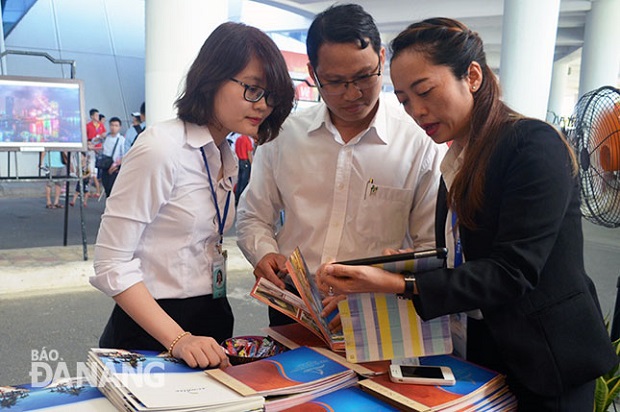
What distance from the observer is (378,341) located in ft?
3.93

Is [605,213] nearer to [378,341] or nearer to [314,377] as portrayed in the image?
[378,341]

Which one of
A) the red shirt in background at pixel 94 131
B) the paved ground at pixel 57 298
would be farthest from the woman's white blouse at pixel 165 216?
the red shirt in background at pixel 94 131

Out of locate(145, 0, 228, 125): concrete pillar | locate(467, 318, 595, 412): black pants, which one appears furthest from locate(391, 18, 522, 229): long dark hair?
locate(145, 0, 228, 125): concrete pillar

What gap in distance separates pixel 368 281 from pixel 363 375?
22 cm

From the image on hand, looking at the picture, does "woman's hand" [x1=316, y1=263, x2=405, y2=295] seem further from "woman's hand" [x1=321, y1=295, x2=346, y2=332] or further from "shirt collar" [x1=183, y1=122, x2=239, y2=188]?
"shirt collar" [x1=183, y1=122, x2=239, y2=188]

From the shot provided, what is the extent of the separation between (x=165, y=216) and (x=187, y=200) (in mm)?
67

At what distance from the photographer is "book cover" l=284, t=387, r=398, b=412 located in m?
1.03

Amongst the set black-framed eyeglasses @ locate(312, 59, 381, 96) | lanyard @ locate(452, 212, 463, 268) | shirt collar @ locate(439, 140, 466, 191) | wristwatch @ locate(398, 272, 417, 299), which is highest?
black-framed eyeglasses @ locate(312, 59, 381, 96)

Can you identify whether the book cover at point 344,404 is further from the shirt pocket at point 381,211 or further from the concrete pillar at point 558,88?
the concrete pillar at point 558,88

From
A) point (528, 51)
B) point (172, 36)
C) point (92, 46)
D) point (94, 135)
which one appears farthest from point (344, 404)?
point (92, 46)

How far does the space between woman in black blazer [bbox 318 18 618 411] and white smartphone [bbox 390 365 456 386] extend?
4.9 inches

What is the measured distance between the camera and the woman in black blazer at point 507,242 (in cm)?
105

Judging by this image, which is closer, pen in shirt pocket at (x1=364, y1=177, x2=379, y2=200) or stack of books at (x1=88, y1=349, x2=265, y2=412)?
stack of books at (x1=88, y1=349, x2=265, y2=412)

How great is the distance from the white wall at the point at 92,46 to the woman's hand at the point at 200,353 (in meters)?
13.8
